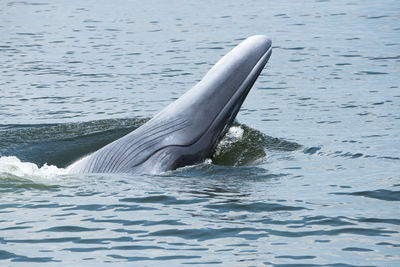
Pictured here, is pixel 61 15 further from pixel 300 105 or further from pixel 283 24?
pixel 300 105

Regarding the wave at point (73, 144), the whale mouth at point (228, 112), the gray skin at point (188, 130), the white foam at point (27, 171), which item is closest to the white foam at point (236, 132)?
the wave at point (73, 144)

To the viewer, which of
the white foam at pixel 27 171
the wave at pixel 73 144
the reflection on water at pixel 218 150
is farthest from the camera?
the wave at pixel 73 144

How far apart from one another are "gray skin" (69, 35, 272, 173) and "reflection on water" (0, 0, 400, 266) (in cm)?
26

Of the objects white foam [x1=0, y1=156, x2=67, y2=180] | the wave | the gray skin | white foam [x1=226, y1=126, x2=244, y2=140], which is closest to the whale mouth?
the gray skin

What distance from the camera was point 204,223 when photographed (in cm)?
1229

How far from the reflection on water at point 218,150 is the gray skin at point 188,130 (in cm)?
26

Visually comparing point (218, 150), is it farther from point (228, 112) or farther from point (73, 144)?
point (73, 144)

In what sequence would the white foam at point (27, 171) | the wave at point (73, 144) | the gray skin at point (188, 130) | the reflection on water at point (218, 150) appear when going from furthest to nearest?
1. the wave at point (73, 144)
2. the white foam at point (27, 171)
3. the gray skin at point (188, 130)
4. the reflection on water at point (218, 150)

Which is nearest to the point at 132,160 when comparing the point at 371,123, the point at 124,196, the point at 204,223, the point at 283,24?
the point at 124,196

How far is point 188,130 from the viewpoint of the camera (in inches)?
573

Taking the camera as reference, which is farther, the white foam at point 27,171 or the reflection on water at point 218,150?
the white foam at point 27,171

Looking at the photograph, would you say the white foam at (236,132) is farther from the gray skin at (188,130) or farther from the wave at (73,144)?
the gray skin at (188,130)

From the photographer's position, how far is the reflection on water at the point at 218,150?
11.5 metres

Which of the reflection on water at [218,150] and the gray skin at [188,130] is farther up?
the gray skin at [188,130]
